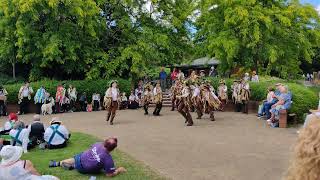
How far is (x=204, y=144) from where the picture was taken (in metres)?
13.6

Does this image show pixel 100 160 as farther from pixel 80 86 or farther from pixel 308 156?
pixel 80 86

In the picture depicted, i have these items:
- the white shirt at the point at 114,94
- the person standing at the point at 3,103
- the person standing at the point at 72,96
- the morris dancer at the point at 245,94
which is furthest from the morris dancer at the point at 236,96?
the person standing at the point at 3,103

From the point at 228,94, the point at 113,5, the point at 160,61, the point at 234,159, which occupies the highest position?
the point at 113,5

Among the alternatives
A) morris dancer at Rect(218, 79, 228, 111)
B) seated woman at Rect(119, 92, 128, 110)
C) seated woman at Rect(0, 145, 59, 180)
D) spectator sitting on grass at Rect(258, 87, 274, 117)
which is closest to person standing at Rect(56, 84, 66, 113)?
seated woman at Rect(119, 92, 128, 110)

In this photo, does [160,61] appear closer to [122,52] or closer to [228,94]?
[122,52]

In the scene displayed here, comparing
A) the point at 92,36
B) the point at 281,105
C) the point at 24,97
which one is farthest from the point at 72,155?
the point at 92,36

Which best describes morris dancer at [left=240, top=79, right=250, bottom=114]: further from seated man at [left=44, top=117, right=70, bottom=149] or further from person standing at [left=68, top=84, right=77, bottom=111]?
seated man at [left=44, top=117, right=70, bottom=149]

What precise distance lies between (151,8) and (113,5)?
252cm

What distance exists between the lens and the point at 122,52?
2958cm

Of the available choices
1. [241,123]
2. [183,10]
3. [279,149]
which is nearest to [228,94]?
[241,123]

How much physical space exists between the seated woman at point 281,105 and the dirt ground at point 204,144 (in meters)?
0.40

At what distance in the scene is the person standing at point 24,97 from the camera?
25188 millimetres

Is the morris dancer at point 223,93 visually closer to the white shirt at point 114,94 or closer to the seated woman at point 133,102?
the seated woman at point 133,102

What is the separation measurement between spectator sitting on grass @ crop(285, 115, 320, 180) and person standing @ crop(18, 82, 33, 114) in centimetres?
2403
